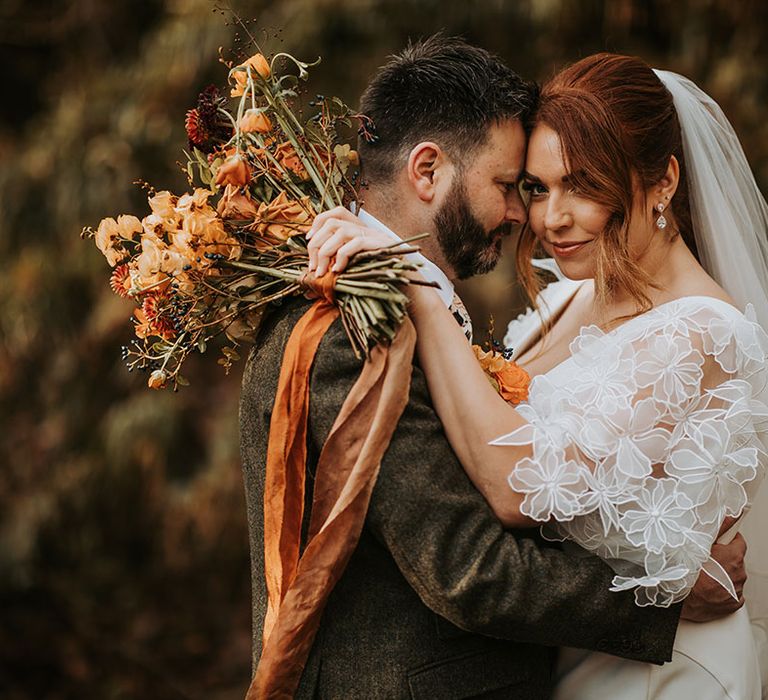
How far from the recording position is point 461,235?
258 cm

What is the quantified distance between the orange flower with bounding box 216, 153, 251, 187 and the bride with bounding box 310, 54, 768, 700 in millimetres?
181

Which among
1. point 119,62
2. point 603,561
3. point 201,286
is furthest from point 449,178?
point 119,62

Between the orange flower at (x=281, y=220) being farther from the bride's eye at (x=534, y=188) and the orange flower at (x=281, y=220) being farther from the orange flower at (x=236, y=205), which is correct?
the bride's eye at (x=534, y=188)

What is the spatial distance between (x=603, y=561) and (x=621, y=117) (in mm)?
1099

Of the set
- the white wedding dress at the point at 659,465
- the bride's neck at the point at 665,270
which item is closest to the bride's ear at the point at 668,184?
the bride's neck at the point at 665,270

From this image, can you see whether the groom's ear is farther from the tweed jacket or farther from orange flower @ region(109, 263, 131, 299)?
orange flower @ region(109, 263, 131, 299)

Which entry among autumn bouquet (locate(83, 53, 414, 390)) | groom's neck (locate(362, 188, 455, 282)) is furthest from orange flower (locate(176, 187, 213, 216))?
groom's neck (locate(362, 188, 455, 282))

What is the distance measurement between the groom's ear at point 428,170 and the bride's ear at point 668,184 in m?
0.59

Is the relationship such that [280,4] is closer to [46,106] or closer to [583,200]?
[46,106]

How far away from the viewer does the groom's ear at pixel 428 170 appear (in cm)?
255

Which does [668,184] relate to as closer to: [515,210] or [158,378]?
[515,210]

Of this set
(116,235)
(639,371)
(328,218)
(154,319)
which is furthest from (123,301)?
(639,371)

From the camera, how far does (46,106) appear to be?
19.6ft

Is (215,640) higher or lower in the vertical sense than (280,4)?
lower
